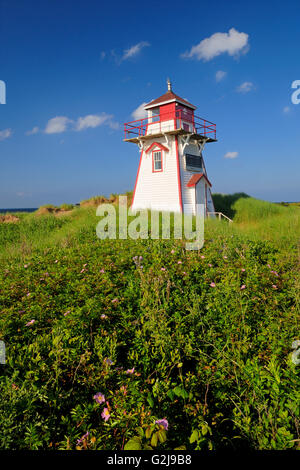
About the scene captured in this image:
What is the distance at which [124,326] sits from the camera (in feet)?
14.4

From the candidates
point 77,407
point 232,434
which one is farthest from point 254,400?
point 77,407

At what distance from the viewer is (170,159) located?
754 inches

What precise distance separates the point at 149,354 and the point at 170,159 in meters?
16.6

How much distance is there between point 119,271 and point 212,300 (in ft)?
7.66

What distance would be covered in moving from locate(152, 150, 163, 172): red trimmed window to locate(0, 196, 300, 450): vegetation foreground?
498 inches

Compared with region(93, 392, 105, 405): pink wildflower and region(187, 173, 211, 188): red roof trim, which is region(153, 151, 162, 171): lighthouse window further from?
region(93, 392, 105, 405): pink wildflower

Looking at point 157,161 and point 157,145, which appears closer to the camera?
point 157,145

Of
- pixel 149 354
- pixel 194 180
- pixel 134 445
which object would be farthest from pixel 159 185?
pixel 134 445

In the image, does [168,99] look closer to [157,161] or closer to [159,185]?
[157,161]

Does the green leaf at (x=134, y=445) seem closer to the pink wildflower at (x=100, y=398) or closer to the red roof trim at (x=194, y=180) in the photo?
the pink wildflower at (x=100, y=398)

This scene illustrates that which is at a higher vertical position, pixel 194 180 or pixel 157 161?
pixel 157 161

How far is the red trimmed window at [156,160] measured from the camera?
64.5 feet

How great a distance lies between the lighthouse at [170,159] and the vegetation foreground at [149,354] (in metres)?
11.4

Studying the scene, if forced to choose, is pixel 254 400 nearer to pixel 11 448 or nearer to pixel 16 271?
pixel 11 448
